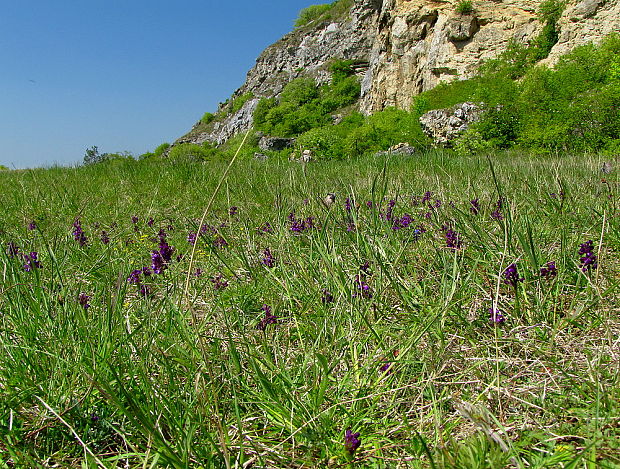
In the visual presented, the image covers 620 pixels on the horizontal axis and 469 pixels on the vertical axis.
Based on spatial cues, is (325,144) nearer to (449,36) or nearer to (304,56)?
(449,36)

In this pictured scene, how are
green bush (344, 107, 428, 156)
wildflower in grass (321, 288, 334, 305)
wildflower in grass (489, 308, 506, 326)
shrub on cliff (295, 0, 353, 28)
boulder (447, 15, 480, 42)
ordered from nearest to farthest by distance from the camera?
1. wildflower in grass (489, 308, 506, 326)
2. wildflower in grass (321, 288, 334, 305)
3. green bush (344, 107, 428, 156)
4. boulder (447, 15, 480, 42)
5. shrub on cliff (295, 0, 353, 28)

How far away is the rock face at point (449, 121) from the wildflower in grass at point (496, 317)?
16.6 meters

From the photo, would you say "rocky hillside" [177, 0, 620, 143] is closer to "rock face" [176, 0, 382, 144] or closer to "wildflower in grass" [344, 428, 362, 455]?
"rock face" [176, 0, 382, 144]

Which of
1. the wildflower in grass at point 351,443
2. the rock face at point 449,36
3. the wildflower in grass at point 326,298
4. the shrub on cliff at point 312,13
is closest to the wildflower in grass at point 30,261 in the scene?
the wildflower in grass at point 326,298

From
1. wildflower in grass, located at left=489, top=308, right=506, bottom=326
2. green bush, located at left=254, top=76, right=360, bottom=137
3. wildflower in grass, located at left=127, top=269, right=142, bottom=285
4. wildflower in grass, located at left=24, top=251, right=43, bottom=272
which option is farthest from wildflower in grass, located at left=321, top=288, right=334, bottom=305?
green bush, located at left=254, top=76, right=360, bottom=137

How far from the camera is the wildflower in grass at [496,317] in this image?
1280mm

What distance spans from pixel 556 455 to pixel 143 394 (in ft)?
3.27

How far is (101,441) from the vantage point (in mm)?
1056

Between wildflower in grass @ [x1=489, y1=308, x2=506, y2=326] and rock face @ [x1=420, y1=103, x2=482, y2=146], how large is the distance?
54.3 ft

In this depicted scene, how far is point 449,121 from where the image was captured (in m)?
17.2

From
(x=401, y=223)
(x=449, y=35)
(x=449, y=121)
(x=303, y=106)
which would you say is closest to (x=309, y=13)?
(x=303, y=106)

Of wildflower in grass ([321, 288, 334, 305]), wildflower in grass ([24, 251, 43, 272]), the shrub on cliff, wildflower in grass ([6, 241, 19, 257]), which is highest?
the shrub on cliff

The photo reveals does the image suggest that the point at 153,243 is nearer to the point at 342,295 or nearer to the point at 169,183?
the point at 342,295

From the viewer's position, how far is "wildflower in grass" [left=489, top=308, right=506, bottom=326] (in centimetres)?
128
